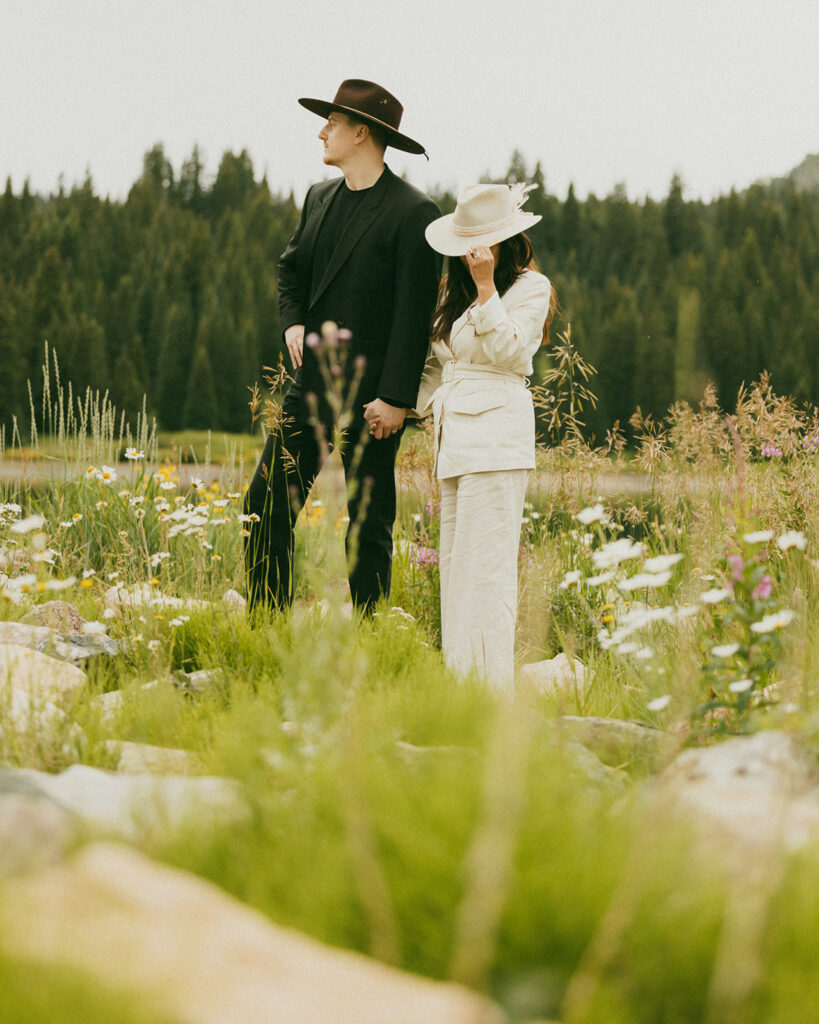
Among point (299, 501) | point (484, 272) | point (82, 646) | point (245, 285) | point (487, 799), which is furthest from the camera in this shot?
point (245, 285)

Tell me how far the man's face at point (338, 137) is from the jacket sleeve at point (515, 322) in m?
1.07

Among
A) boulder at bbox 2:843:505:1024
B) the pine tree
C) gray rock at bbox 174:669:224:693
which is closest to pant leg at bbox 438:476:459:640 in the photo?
gray rock at bbox 174:669:224:693

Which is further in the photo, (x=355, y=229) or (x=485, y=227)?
(x=355, y=229)

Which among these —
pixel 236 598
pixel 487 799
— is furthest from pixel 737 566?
pixel 236 598

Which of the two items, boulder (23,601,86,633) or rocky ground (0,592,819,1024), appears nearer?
rocky ground (0,592,819,1024)

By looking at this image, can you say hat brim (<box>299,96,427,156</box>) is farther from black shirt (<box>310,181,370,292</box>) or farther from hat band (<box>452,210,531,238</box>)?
hat band (<box>452,210,531,238</box>)

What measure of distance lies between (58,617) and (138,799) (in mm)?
2334

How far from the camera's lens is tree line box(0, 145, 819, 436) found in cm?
3841

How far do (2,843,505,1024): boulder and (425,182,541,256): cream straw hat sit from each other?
250 cm

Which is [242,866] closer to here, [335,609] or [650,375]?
[335,609]

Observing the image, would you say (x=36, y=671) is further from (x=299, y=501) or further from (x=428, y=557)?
(x=428, y=557)

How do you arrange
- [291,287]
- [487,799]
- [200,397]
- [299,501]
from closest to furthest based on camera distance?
[487,799] < [299,501] < [291,287] < [200,397]

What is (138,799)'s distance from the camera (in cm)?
166

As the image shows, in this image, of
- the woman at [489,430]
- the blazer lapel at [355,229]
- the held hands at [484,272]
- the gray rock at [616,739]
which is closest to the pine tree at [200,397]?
the blazer lapel at [355,229]
